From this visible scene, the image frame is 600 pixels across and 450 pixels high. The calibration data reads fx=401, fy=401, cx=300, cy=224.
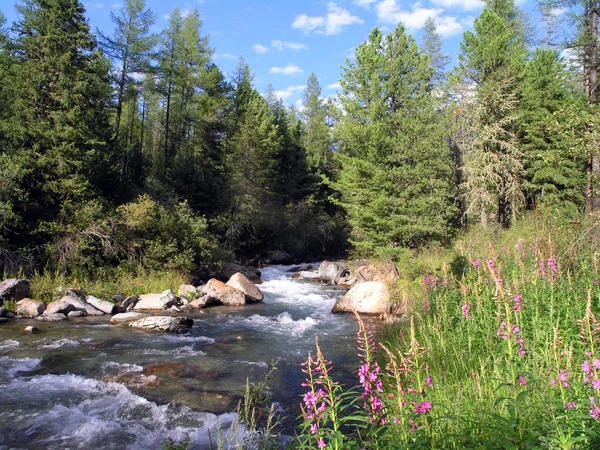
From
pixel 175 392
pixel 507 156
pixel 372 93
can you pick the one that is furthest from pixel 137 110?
pixel 175 392

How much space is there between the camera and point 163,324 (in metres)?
10.3

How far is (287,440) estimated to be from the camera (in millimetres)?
4754

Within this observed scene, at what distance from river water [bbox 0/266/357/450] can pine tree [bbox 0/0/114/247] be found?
218 inches

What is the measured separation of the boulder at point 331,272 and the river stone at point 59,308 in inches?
485

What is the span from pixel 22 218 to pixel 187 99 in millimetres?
20971

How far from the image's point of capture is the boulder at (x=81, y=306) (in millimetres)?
11867

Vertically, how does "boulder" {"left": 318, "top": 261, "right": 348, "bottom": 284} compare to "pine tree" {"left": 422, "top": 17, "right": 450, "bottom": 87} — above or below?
below

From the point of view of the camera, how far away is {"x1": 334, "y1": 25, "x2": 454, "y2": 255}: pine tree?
16.1 m

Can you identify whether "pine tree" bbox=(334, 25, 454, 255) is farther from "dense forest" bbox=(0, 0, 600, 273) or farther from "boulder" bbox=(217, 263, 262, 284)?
"boulder" bbox=(217, 263, 262, 284)

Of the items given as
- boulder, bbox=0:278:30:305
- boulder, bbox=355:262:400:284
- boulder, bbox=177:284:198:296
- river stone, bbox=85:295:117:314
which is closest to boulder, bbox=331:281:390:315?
boulder, bbox=355:262:400:284

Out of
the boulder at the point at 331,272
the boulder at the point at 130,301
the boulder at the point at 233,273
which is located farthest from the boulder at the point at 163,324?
the boulder at the point at 331,272

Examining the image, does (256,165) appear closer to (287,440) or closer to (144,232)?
(144,232)

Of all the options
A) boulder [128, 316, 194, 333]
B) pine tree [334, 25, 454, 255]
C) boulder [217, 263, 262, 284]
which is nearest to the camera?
boulder [128, 316, 194, 333]

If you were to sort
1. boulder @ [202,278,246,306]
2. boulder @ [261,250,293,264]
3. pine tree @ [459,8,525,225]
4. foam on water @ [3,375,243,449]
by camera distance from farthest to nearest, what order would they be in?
boulder @ [261,250,293,264] < pine tree @ [459,8,525,225] < boulder @ [202,278,246,306] < foam on water @ [3,375,243,449]
